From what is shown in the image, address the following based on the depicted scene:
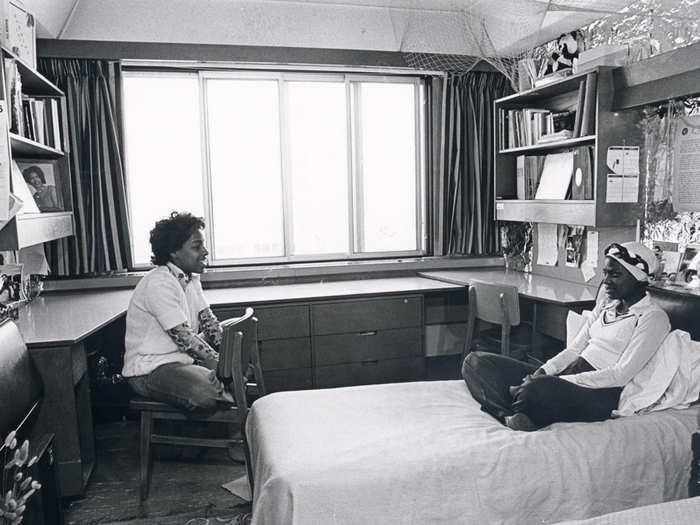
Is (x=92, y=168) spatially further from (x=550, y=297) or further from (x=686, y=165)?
(x=686, y=165)

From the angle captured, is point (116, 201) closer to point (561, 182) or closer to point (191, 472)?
point (191, 472)

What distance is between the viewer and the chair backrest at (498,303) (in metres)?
2.99

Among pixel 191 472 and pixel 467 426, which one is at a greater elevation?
pixel 467 426

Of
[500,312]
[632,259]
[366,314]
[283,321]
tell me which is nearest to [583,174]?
[500,312]

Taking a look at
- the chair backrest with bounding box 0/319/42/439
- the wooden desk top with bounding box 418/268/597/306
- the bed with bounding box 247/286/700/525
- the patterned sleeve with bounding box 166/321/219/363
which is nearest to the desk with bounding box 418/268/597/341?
the wooden desk top with bounding box 418/268/597/306

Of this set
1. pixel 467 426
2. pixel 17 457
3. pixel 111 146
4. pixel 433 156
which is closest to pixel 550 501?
pixel 467 426

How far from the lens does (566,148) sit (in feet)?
12.0

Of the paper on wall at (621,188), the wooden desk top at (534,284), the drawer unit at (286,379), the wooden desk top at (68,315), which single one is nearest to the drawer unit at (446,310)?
the wooden desk top at (534,284)

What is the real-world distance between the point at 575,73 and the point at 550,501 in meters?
2.33

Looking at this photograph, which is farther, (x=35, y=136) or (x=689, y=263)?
(x=35, y=136)

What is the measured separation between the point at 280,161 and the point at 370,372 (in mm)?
1533

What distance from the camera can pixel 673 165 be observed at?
297 centimetres

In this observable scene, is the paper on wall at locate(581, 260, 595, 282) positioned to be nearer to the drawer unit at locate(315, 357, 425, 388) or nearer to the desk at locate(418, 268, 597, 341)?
the desk at locate(418, 268, 597, 341)

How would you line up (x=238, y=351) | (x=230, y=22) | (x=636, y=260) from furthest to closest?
(x=230, y=22), (x=636, y=260), (x=238, y=351)
